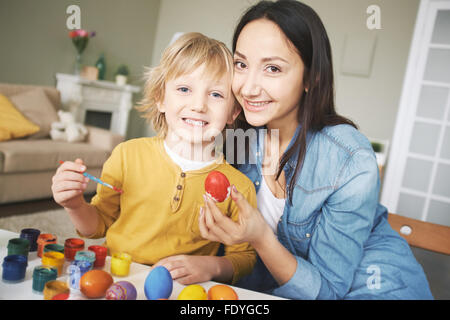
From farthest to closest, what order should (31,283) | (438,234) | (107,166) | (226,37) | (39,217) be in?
(226,37), (39,217), (438,234), (107,166), (31,283)

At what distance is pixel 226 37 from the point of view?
5.44 m

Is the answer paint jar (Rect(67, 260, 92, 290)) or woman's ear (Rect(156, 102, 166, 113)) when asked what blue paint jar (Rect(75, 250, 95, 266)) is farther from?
woman's ear (Rect(156, 102, 166, 113))

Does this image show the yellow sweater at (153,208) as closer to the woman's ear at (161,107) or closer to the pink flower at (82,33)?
the woman's ear at (161,107)

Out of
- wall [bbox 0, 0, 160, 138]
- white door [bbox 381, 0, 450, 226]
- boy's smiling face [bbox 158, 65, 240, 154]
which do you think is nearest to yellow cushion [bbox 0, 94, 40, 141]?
wall [bbox 0, 0, 160, 138]

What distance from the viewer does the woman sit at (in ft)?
3.11

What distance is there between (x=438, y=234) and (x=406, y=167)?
126 inches

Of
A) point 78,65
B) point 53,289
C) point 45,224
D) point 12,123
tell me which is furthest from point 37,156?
point 53,289

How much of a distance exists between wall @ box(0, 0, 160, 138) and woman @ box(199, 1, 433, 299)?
349cm

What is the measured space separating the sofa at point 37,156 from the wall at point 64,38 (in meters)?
0.63

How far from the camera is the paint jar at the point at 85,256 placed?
0.72 m

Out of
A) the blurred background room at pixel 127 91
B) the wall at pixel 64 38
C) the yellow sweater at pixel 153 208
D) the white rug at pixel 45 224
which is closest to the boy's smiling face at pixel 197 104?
the yellow sweater at pixel 153 208

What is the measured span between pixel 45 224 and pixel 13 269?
2164 mm
